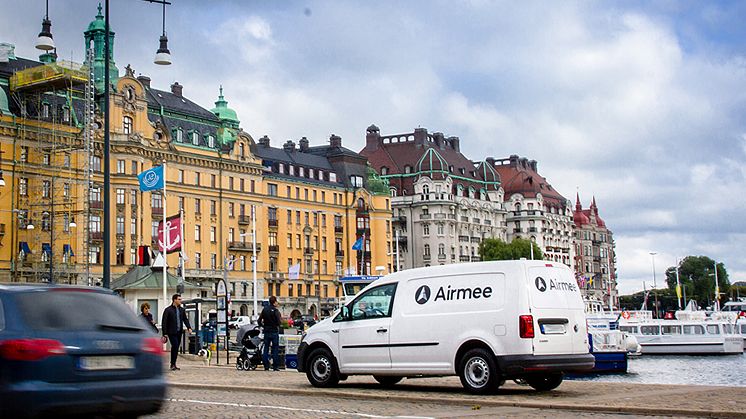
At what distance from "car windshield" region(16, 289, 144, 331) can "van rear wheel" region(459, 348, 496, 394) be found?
283 inches

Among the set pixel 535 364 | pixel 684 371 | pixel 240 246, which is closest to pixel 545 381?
pixel 535 364

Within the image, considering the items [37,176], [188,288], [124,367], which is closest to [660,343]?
[188,288]

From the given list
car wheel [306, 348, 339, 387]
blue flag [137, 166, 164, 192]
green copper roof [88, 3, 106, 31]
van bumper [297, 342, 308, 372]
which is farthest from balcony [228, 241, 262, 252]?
car wheel [306, 348, 339, 387]

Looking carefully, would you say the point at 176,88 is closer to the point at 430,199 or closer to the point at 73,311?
the point at 430,199

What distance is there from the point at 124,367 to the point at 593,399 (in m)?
8.02

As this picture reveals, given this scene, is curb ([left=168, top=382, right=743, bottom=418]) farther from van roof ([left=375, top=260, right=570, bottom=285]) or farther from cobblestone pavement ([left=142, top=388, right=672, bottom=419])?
van roof ([left=375, top=260, right=570, bottom=285])

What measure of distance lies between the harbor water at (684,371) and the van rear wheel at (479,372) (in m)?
17.0

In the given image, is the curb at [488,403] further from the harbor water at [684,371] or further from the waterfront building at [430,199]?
the waterfront building at [430,199]

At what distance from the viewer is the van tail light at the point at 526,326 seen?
17.0 m

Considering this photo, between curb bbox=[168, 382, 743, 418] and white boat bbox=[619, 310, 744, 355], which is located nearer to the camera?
curb bbox=[168, 382, 743, 418]

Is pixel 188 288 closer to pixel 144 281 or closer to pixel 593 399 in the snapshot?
pixel 144 281

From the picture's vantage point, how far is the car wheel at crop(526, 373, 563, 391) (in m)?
18.3

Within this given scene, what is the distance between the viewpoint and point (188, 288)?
69500 millimetres

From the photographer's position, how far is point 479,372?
17500mm
